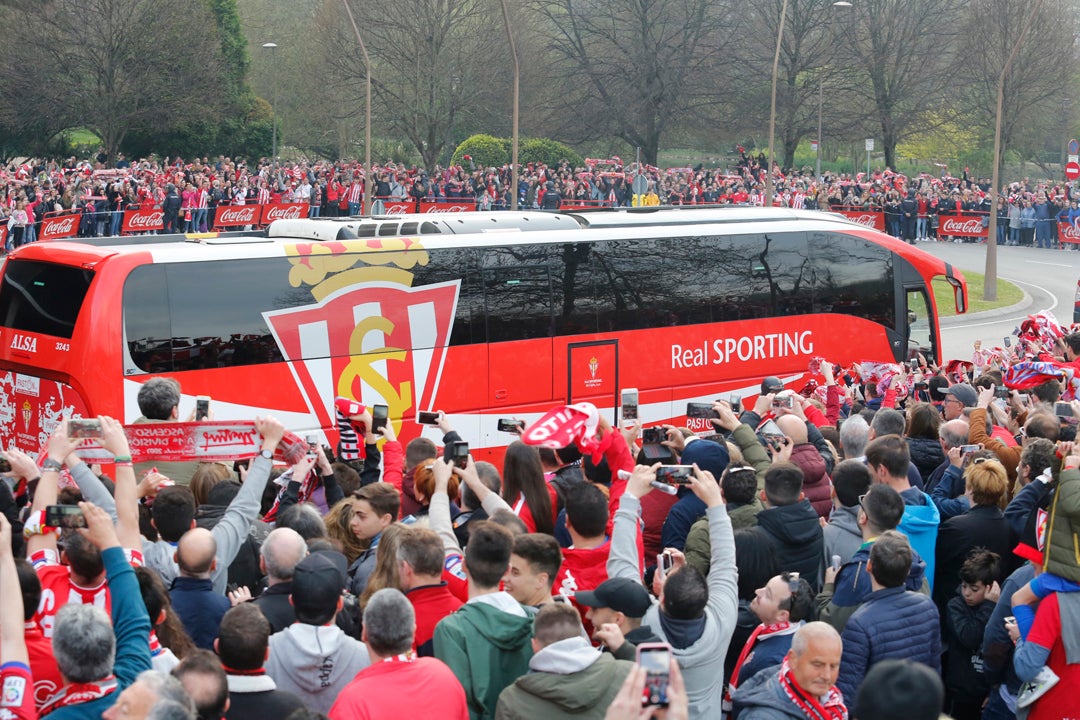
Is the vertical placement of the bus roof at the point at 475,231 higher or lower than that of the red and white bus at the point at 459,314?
higher

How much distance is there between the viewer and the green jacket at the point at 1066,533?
630 centimetres

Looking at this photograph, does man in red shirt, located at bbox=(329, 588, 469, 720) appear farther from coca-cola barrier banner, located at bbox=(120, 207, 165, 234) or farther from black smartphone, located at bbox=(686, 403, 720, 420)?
coca-cola barrier banner, located at bbox=(120, 207, 165, 234)

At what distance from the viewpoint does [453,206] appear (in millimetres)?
46094

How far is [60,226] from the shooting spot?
35031 mm

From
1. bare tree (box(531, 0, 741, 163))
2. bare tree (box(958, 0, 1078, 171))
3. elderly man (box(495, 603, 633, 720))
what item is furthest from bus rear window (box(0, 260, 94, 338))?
bare tree (box(531, 0, 741, 163))

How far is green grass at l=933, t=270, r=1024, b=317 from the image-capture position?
3177 centimetres

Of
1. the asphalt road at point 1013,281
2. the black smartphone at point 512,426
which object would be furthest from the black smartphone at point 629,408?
the asphalt road at point 1013,281

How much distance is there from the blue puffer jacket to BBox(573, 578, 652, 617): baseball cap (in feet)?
3.78

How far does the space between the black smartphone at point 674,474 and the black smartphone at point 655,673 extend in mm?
2405

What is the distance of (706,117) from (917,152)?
720 inches

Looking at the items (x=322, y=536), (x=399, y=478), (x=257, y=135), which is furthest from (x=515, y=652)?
(x=257, y=135)

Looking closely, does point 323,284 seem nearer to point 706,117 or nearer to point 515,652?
point 515,652

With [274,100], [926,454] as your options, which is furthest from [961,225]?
[926,454]

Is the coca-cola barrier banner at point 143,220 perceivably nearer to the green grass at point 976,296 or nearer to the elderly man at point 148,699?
the green grass at point 976,296
